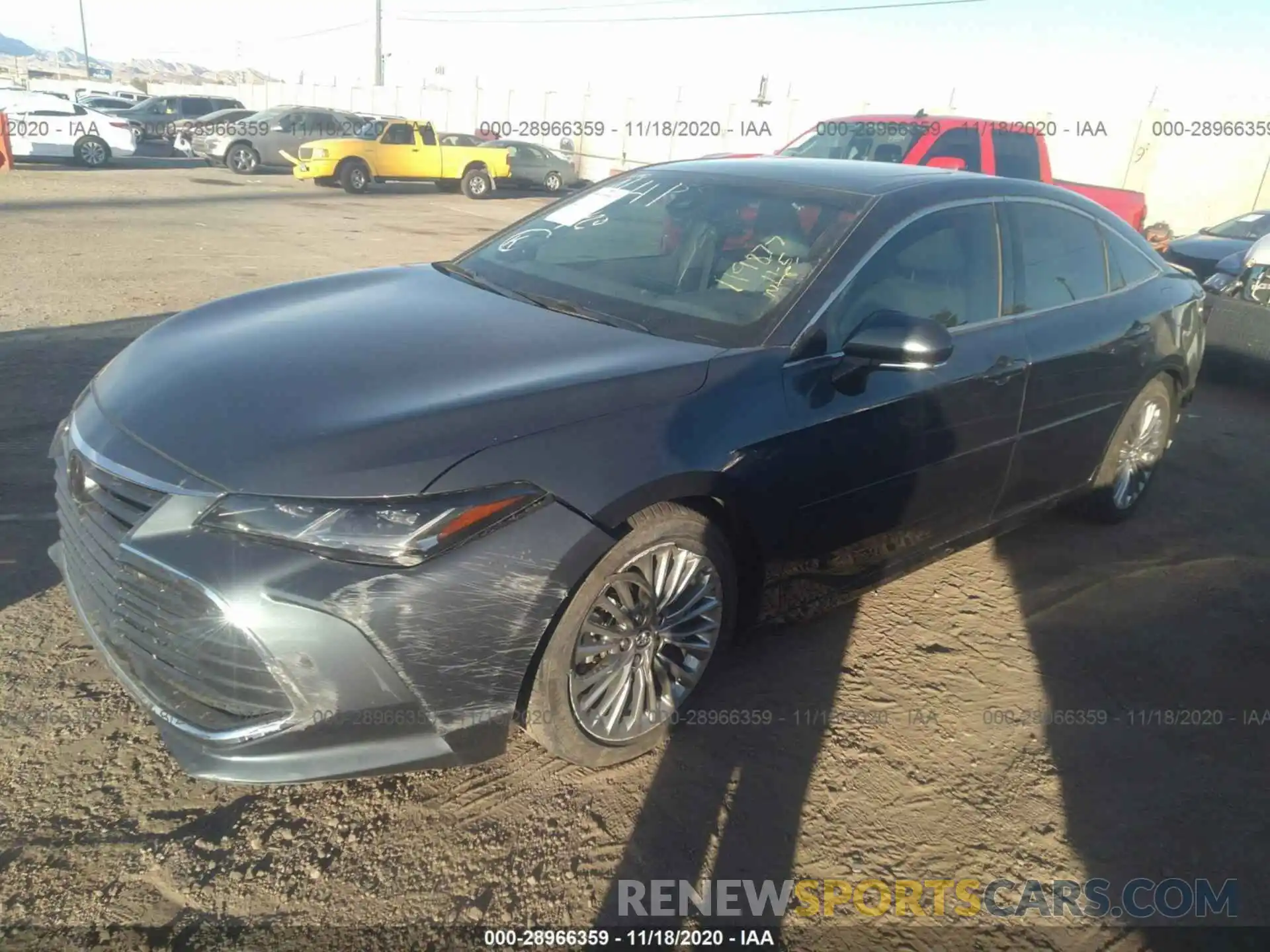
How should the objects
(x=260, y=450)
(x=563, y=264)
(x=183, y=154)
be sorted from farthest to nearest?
(x=183, y=154)
(x=563, y=264)
(x=260, y=450)

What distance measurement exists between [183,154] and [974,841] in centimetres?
2995

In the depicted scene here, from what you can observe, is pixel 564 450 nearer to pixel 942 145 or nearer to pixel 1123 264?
pixel 1123 264

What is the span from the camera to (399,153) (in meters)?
21.2

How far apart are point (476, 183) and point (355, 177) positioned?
317 centimetres

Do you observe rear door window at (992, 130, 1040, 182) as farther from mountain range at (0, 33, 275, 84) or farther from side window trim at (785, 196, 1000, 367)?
mountain range at (0, 33, 275, 84)

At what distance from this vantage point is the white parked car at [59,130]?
20625mm

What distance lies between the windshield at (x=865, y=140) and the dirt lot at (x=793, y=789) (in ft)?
19.9

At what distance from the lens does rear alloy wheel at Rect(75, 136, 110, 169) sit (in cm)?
2158

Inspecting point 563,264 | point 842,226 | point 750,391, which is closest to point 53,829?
point 750,391

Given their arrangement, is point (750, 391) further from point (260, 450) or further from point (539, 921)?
point (539, 921)

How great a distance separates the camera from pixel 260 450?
86.4 inches

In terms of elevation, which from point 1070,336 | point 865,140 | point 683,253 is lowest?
point 1070,336

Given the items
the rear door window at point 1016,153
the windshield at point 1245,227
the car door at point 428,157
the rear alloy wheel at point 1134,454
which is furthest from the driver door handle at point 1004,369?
the car door at point 428,157

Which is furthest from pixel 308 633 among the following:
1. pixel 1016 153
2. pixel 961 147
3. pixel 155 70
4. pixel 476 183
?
pixel 155 70
